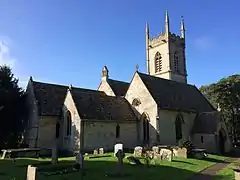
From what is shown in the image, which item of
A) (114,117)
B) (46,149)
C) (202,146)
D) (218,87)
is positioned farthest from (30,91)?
(218,87)

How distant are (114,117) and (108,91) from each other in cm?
1082

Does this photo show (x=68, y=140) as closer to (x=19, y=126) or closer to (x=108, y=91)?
(x=19, y=126)

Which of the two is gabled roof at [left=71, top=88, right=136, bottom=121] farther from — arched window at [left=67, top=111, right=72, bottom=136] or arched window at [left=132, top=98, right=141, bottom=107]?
arched window at [left=67, top=111, right=72, bottom=136]

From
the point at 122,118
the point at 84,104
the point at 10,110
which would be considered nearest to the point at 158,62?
the point at 122,118

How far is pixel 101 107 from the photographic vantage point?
33.2 meters

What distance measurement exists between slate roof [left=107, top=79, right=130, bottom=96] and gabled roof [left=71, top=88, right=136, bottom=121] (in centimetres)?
530

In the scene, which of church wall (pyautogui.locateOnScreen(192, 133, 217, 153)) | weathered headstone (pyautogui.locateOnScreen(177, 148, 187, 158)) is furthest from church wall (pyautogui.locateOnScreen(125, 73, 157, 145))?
church wall (pyautogui.locateOnScreen(192, 133, 217, 153))

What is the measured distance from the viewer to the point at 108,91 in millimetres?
43188

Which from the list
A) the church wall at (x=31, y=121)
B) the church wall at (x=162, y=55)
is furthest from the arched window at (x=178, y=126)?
the church wall at (x=31, y=121)

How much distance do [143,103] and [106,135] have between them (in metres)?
7.16

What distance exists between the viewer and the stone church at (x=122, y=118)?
30641 mm

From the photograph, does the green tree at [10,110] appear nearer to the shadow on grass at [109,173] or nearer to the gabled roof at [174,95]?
the shadow on grass at [109,173]

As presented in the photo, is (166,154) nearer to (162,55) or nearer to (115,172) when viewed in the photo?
(115,172)

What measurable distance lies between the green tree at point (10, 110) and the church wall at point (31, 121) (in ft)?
4.00
